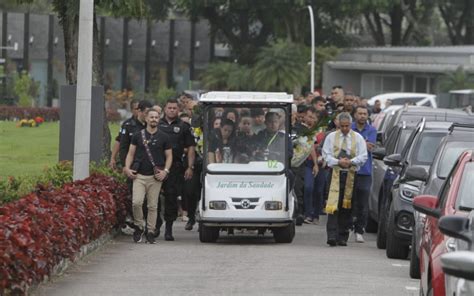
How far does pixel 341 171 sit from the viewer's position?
59.5 feet

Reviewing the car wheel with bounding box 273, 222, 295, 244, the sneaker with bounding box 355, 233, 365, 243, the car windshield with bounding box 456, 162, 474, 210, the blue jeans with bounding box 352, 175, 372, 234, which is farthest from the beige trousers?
the car windshield with bounding box 456, 162, 474, 210

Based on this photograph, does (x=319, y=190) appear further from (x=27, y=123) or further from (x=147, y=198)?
(x=27, y=123)

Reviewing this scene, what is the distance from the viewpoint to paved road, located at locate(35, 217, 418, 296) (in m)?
13.1

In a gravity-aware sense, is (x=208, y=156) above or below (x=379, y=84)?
above

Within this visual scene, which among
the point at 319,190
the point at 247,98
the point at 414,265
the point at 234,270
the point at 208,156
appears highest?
the point at 247,98

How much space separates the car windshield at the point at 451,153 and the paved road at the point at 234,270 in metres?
1.27

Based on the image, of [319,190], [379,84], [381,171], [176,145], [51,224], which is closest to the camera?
[51,224]

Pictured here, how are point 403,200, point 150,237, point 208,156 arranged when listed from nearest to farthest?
point 403,200
point 150,237
point 208,156

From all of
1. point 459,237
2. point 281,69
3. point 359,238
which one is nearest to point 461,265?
point 459,237

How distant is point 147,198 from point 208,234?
3.15 ft

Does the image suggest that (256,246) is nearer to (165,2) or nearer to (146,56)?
(165,2)

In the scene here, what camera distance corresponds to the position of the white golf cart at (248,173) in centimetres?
1792

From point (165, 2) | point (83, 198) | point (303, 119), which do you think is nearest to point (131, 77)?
point (165, 2)

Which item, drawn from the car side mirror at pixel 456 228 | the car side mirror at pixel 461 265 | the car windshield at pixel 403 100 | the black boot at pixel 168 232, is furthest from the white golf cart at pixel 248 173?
the car windshield at pixel 403 100
